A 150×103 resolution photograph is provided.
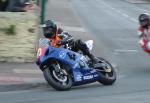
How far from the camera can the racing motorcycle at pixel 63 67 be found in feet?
37.9

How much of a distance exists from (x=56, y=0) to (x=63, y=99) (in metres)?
37.6

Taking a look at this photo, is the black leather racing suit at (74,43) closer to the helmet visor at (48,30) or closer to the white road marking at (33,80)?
the helmet visor at (48,30)

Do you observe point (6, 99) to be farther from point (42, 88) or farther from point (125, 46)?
point (125, 46)

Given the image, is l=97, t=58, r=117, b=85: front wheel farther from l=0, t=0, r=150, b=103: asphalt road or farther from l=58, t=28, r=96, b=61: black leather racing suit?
l=58, t=28, r=96, b=61: black leather racing suit

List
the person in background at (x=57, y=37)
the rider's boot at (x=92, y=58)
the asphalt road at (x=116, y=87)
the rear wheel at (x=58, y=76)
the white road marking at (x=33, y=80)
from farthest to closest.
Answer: the white road marking at (x=33, y=80)
the rider's boot at (x=92, y=58)
the person in background at (x=57, y=37)
the rear wheel at (x=58, y=76)
the asphalt road at (x=116, y=87)

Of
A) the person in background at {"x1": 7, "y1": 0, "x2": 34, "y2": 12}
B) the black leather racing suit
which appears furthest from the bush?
the black leather racing suit

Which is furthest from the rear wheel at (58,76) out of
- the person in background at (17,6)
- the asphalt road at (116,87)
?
the person in background at (17,6)

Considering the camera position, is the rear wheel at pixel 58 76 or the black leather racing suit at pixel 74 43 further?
the black leather racing suit at pixel 74 43

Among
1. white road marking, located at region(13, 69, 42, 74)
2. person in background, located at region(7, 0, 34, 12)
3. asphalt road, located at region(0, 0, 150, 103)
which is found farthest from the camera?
person in background, located at region(7, 0, 34, 12)

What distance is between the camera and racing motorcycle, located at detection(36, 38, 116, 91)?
11.6m

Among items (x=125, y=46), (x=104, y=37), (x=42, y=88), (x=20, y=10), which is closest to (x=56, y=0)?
(x=104, y=37)

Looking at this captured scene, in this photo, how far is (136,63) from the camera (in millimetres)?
16250

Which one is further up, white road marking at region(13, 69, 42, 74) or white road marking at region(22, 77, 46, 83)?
white road marking at region(22, 77, 46, 83)

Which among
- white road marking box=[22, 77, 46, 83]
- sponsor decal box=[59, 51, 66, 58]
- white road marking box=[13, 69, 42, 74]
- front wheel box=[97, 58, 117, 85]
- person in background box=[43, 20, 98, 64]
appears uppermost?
person in background box=[43, 20, 98, 64]
